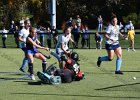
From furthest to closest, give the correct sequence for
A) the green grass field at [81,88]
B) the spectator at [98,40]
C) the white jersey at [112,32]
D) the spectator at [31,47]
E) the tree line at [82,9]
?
1. the tree line at [82,9]
2. the spectator at [98,40]
3. the white jersey at [112,32]
4. the spectator at [31,47]
5. the green grass field at [81,88]

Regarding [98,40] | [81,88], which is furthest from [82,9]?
[81,88]

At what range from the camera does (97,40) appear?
1216 inches

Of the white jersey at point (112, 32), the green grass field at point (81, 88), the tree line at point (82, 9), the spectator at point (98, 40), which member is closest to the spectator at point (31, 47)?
the green grass field at point (81, 88)

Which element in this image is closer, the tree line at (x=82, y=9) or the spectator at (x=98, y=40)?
the spectator at (x=98, y=40)

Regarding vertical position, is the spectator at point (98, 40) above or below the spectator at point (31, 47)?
below

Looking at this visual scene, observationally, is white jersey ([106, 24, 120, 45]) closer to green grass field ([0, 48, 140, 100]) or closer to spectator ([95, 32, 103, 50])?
green grass field ([0, 48, 140, 100])

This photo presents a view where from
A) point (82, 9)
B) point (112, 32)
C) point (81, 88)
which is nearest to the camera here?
point (81, 88)

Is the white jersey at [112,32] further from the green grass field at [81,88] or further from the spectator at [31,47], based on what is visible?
the spectator at [31,47]

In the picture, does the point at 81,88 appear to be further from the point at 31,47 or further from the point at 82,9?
the point at 82,9

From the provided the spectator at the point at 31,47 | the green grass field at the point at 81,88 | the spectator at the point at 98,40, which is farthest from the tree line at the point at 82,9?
the spectator at the point at 31,47

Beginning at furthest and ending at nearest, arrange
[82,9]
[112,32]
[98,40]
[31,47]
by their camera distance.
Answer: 1. [82,9]
2. [98,40]
3. [112,32]
4. [31,47]

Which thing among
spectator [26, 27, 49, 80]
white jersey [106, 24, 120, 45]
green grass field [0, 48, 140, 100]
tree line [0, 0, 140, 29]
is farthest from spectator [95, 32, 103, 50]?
tree line [0, 0, 140, 29]

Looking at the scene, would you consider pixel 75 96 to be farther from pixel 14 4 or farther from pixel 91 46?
pixel 14 4

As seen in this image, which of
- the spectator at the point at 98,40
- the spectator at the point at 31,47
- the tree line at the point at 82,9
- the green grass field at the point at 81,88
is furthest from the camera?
the tree line at the point at 82,9
